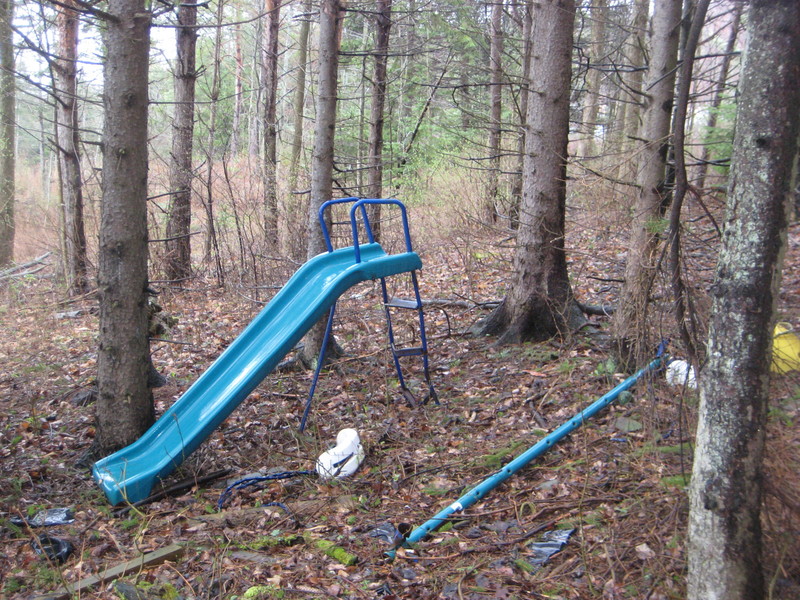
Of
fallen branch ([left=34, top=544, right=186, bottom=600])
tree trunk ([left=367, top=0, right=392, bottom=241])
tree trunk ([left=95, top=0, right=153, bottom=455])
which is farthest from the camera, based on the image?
tree trunk ([left=367, top=0, right=392, bottom=241])

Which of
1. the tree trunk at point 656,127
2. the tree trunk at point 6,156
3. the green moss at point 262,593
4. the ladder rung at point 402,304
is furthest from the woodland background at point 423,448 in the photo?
the tree trunk at point 6,156

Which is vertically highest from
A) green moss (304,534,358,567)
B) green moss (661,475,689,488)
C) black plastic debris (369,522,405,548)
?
green moss (661,475,689,488)

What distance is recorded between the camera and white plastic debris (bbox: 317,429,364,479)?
4293mm

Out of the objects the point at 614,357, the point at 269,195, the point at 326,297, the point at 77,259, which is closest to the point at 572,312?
the point at 614,357

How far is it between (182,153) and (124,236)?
6.74 m

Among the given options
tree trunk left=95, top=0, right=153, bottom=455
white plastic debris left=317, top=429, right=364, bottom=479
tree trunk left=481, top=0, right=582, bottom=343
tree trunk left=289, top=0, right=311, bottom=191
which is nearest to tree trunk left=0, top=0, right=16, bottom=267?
tree trunk left=289, top=0, right=311, bottom=191

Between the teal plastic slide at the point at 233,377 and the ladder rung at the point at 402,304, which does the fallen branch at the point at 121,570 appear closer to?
the teal plastic slide at the point at 233,377

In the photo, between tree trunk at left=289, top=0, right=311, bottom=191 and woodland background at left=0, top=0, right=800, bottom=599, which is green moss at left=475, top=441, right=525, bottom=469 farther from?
tree trunk at left=289, top=0, right=311, bottom=191

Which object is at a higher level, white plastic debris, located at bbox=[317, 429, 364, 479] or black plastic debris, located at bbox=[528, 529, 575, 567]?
black plastic debris, located at bbox=[528, 529, 575, 567]

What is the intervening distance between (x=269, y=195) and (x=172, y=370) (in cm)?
404

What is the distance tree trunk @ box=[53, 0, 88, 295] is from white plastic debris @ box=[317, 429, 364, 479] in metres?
7.30

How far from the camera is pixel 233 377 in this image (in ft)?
15.8

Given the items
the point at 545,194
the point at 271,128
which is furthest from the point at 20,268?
the point at 545,194

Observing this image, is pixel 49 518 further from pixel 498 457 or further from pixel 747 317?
pixel 747 317
